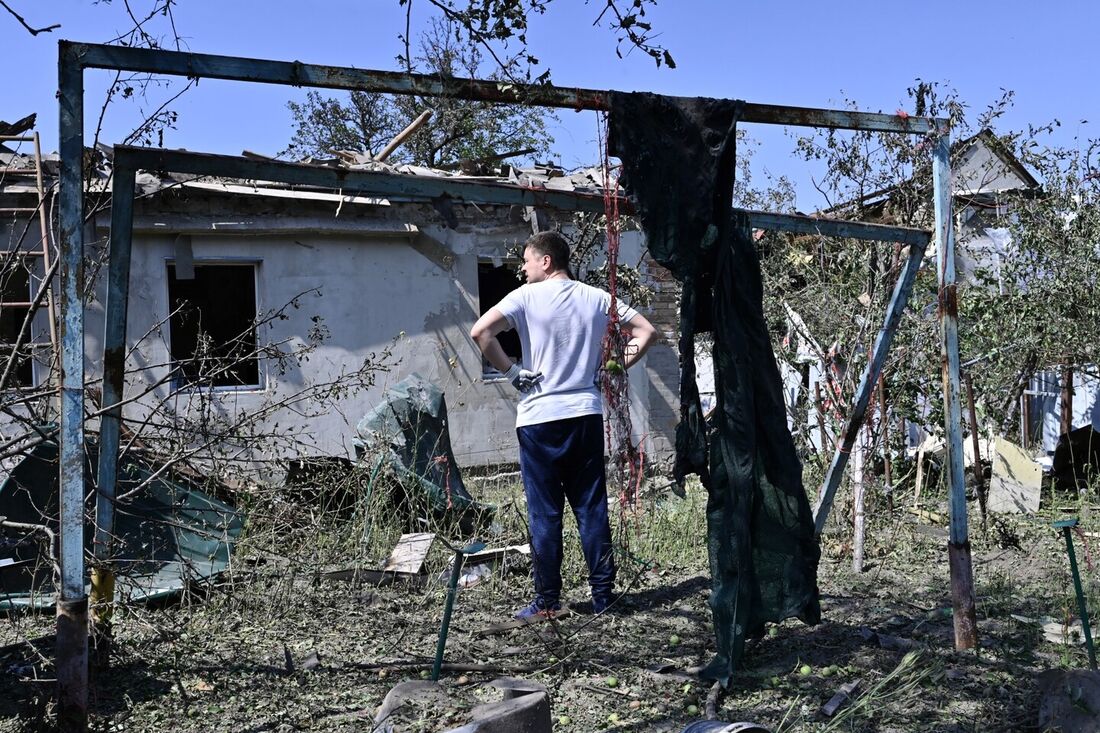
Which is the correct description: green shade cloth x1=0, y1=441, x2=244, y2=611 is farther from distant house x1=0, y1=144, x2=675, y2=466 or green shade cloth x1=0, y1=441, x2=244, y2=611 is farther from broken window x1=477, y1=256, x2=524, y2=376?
broken window x1=477, y1=256, x2=524, y2=376

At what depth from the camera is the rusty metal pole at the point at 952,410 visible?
13.6ft

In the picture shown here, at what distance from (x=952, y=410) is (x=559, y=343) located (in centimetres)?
175

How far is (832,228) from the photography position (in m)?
4.36

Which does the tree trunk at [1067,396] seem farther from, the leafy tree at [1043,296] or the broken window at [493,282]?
the broken window at [493,282]

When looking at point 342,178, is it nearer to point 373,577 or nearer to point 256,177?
point 256,177

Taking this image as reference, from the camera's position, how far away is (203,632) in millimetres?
4426

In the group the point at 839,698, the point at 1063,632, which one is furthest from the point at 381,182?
the point at 1063,632

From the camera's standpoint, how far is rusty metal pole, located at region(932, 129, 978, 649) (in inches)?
163

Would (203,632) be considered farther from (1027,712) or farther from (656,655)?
(1027,712)

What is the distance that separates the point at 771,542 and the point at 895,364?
348 cm

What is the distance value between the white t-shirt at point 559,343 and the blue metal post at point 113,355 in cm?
175

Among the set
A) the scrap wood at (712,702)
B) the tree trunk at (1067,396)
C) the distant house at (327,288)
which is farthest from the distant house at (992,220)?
the scrap wood at (712,702)

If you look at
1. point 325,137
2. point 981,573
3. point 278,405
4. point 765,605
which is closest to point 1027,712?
point 765,605

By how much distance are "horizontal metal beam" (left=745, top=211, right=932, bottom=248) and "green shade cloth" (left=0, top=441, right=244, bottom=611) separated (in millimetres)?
2758
